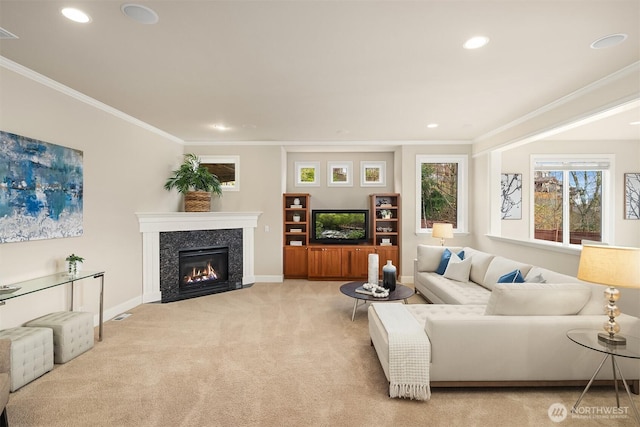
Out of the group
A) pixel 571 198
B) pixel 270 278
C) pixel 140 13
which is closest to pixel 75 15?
pixel 140 13

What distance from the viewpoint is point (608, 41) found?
233 centimetres

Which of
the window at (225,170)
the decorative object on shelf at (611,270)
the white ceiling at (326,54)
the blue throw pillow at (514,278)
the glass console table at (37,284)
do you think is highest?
the white ceiling at (326,54)

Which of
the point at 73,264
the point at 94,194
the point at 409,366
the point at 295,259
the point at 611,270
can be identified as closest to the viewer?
the point at 611,270

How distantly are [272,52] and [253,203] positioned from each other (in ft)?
12.2

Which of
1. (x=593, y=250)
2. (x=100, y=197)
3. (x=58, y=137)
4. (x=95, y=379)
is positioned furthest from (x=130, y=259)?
(x=593, y=250)

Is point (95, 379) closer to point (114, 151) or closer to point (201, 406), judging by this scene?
point (201, 406)

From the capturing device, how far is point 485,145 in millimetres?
5312

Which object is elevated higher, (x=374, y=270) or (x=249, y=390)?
(x=374, y=270)

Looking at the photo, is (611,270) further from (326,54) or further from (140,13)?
(140,13)

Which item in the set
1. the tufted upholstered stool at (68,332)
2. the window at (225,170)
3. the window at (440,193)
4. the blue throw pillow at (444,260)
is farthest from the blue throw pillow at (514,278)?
the window at (225,170)

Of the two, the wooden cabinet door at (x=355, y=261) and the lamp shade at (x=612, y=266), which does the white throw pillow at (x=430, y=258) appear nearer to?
the wooden cabinet door at (x=355, y=261)

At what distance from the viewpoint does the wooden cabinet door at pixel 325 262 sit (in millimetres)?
5980

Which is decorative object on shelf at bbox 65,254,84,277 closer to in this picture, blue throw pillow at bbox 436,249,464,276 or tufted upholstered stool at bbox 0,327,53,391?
tufted upholstered stool at bbox 0,327,53,391

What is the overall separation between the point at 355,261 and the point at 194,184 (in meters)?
3.23
